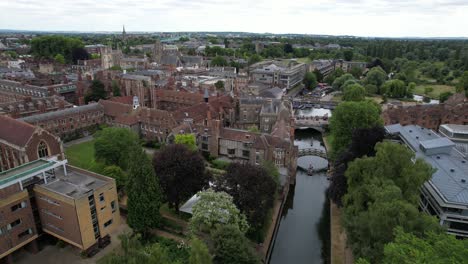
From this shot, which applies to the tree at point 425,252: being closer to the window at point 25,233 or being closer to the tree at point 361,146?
the tree at point 361,146

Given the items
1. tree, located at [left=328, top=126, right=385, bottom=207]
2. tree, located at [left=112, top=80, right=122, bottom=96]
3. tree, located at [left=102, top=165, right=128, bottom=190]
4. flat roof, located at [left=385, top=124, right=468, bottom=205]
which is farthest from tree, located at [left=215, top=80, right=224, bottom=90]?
tree, located at [left=328, top=126, right=385, bottom=207]

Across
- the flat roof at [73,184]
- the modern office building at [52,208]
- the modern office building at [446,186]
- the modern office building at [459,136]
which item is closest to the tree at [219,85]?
the modern office building at [446,186]

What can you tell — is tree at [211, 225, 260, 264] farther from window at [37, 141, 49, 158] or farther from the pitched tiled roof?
the pitched tiled roof

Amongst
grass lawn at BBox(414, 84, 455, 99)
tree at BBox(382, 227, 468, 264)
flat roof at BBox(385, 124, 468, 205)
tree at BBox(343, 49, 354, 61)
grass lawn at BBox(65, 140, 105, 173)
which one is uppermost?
tree at BBox(343, 49, 354, 61)

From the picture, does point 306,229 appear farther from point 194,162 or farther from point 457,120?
point 457,120

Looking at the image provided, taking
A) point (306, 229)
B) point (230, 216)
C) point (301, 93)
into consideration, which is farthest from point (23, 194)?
point (301, 93)

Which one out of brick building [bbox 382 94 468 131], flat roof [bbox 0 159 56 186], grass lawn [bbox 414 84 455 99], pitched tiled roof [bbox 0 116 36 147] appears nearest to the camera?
flat roof [bbox 0 159 56 186]

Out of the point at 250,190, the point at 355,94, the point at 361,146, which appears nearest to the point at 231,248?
the point at 250,190

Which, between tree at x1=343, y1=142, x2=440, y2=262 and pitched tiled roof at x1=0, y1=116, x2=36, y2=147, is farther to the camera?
pitched tiled roof at x1=0, y1=116, x2=36, y2=147
